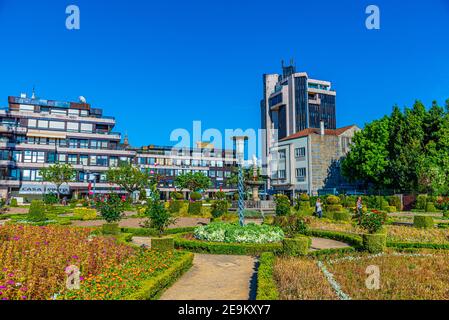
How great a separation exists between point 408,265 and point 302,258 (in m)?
3.41

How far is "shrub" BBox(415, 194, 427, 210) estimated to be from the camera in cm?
3829

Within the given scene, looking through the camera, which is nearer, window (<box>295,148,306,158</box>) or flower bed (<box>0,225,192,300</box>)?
flower bed (<box>0,225,192,300</box>)

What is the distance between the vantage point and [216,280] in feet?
34.0

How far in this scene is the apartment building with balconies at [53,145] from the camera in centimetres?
5562

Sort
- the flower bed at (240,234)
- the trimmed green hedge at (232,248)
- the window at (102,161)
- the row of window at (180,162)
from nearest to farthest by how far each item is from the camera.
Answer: the trimmed green hedge at (232,248), the flower bed at (240,234), the window at (102,161), the row of window at (180,162)

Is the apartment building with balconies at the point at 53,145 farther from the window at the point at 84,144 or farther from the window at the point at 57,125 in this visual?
the window at the point at 84,144

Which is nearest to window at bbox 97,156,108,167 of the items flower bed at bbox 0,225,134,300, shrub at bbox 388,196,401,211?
shrub at bbox 388,196,401,211

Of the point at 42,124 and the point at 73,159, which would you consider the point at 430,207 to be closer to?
the point at 73,159

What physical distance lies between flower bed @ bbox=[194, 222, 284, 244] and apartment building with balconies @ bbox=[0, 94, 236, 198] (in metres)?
41.1

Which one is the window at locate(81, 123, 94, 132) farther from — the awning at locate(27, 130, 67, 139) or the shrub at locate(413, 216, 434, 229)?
the shrub at locate(413, 216, 434, 229)

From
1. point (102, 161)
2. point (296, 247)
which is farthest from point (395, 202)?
point (102, 161)

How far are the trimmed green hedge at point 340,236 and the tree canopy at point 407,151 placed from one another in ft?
84.7

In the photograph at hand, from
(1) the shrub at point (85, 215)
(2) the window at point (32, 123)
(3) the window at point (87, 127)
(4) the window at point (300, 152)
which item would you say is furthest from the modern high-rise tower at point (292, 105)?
(1) the shrub at point (85, 215)

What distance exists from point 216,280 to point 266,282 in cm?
219
